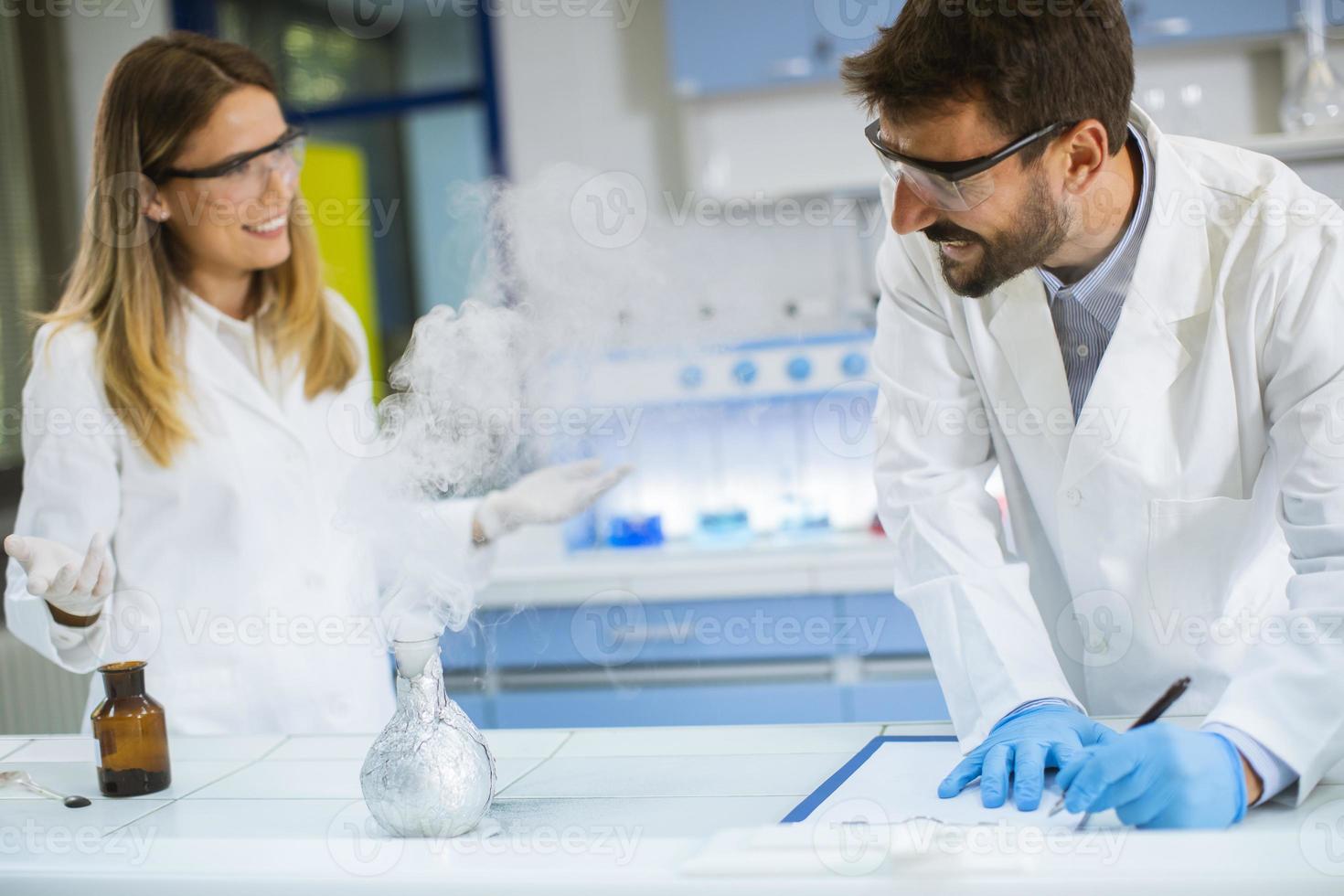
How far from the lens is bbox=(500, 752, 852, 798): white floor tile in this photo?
1.36m

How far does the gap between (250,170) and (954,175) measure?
1.17 meters

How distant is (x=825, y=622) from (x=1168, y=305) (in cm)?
177

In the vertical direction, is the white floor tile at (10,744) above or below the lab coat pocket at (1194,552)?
below

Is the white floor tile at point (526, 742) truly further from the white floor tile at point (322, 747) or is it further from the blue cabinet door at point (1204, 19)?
the blue cabinet door at point (1204, 19)

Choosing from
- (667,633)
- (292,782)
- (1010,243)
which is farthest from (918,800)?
(667,633)

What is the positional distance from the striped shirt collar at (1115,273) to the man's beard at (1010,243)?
0.09 metres

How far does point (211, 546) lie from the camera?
6.32 ft

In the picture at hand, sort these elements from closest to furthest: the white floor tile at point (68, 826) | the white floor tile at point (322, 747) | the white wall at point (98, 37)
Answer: the white floor tile at point (68, 826)
the white floor tile at point (322, 747)
the white wall at point (98, 37)

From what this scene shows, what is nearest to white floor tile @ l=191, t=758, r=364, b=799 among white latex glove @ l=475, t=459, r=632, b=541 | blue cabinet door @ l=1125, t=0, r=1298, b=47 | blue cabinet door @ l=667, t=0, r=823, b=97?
white latex glove @ l=475, t=459, r=632, b=541

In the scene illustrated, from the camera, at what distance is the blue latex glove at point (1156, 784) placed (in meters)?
1.10

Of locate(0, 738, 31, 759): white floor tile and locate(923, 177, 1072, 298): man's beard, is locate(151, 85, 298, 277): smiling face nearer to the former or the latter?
locate(0, 738, 31, 759): white floor tile

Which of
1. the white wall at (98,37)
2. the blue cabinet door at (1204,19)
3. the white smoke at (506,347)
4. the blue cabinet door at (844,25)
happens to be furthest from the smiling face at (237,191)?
the white wall at (98,37)

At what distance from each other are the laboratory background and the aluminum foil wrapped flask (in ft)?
5.08

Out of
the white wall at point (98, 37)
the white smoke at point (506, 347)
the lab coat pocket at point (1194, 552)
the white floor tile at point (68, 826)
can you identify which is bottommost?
the white floor tile at point (68, 826)
